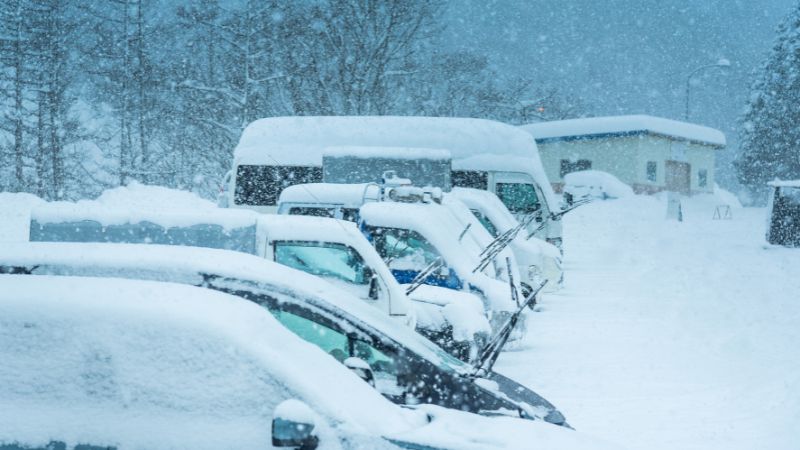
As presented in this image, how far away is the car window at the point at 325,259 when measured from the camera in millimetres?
6789

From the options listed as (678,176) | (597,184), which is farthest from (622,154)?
(678,176)

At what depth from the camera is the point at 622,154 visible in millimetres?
42688

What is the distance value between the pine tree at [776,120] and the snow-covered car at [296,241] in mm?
58673

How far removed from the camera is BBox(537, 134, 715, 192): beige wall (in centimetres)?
4244

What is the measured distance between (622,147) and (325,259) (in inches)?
1494

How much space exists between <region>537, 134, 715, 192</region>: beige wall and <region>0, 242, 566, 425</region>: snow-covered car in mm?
40330

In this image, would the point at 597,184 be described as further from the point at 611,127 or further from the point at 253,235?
the point at 253,235

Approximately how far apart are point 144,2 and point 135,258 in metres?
28.4

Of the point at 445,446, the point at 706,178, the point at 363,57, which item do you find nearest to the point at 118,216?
the point at 445,446

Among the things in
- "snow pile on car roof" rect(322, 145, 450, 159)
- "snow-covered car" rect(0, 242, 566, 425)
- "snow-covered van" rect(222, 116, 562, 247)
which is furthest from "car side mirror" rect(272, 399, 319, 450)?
"snow-covered van" rect(222, 116, 562, 247)

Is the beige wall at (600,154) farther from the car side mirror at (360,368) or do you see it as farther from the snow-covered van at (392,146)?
the car side mirror at (360,368)

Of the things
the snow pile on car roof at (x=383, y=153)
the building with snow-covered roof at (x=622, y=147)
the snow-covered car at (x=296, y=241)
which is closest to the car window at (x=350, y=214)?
the snow-covered car at (x=296, y=241)

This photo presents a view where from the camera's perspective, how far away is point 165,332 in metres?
2.78

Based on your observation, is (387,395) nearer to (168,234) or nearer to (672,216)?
(168,234)
